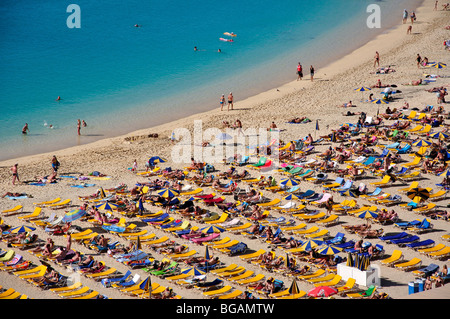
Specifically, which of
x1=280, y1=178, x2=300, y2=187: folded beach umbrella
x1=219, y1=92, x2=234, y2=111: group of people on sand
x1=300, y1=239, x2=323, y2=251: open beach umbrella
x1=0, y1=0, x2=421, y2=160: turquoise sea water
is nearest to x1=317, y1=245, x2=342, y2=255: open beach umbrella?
x1=300, y1=239, x2=323, y2=251: open beach umbrella

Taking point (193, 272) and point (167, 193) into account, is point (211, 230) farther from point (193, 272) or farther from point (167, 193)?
point (167, 193)

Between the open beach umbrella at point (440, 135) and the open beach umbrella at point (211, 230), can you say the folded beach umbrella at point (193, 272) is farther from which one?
the open beach umbrella at point (440, 135)

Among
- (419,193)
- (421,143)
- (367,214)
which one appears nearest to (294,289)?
(367,214)

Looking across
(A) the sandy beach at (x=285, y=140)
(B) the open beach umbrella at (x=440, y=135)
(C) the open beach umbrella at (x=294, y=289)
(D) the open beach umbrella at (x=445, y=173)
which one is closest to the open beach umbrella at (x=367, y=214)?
(A) the sandy beach at (x=285, y=140)

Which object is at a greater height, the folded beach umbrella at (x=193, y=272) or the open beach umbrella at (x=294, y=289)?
the folded beach umbrella at (x=193, y=272)

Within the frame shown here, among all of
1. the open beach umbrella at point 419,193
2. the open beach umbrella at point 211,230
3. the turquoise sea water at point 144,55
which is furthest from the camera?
the turquoise sea water at point 144,55
